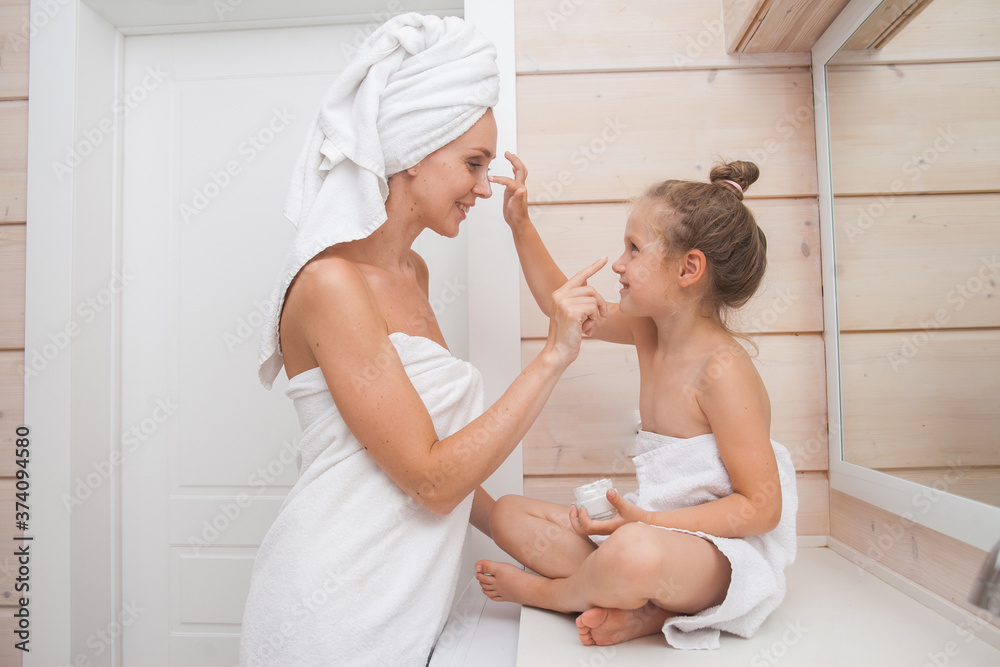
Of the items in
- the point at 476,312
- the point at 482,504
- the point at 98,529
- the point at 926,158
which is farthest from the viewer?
the point at 98,529

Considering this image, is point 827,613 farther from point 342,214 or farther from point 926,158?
point 342,214

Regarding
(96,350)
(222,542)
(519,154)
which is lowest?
(222,542)

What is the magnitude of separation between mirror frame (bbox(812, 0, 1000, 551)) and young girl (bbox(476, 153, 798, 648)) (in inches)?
6.7

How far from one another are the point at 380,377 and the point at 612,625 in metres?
0.44

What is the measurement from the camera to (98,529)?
1406 mm

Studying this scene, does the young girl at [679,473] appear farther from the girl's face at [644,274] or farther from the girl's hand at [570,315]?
the girl's hand at [570,315]

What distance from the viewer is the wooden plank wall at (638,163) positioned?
4.04 feet

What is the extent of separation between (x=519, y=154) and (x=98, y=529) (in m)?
1.25

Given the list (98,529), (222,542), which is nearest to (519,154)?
(222,542)

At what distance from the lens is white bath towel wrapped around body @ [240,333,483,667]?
32.4 inches

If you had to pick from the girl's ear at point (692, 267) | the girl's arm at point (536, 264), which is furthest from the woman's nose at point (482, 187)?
the girl's ear at point (692, 267)

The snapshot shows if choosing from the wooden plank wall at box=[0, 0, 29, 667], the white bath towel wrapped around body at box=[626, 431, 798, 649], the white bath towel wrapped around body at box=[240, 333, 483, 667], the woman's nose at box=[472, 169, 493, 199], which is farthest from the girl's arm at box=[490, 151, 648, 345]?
the wooden plank wall at box=[0, 0, 29, 667]

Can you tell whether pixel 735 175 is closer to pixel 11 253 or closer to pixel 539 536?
pixel 539 536

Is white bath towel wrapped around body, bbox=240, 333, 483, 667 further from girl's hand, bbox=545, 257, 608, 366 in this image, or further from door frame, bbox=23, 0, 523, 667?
door frame, bbox=23, 0, 523, 667
